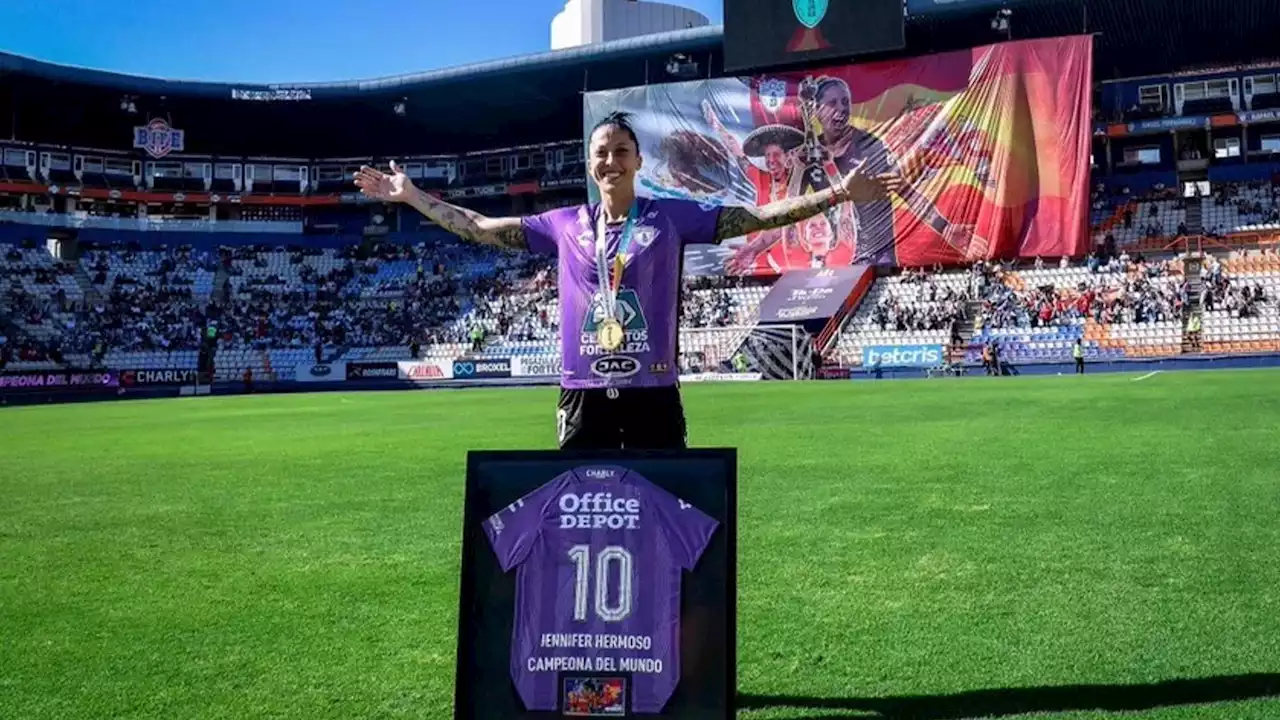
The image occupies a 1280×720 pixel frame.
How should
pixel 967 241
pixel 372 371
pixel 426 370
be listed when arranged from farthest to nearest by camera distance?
pixel 372 371 < pixel 426 370 < pixel 967 241

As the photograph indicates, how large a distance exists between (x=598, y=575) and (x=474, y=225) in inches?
74.5

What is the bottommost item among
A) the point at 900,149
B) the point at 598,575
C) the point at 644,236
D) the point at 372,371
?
the point at 372,371

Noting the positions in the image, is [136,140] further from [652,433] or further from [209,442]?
[652,433]

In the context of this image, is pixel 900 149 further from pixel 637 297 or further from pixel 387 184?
pixel 637 297

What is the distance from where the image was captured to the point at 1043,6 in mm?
43938

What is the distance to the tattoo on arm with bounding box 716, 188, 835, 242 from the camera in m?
4.43

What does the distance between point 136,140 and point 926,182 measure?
148 feet

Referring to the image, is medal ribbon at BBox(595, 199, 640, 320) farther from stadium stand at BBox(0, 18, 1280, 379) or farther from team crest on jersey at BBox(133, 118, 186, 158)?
team crest on jersey at BBox(133, 118, 186, 158)

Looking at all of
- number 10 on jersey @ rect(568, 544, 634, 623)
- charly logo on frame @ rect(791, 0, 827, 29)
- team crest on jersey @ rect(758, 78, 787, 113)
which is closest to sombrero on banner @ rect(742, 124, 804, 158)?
team crest on jersey @ rect(758, 78, 787, 113)

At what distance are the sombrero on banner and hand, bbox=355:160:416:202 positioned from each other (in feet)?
135

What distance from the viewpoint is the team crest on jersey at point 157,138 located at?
197ft

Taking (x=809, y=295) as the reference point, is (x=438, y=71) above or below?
above

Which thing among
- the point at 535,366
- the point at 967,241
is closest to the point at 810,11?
the point at 967,241

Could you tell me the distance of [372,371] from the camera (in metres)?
50.8
